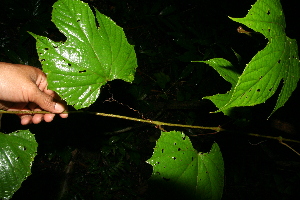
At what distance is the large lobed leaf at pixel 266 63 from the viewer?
674 millimetres

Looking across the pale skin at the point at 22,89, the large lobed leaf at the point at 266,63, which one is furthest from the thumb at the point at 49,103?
the large lobed leaf at the point at 266,63

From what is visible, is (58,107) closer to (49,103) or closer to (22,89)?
(49,103)

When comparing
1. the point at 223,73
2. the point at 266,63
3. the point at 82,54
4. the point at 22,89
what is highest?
the point at 266,63

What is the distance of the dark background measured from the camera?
2.96 m

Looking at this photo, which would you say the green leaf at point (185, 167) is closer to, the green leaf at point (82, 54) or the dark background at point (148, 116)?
the green leaf at point (82, 54)

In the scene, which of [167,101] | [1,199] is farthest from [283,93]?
[167,101]

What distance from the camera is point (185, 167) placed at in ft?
4.17

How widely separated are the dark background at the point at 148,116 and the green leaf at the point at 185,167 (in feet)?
5.58

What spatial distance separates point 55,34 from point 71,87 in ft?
8.71

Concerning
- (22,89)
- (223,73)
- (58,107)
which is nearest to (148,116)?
(58,107)

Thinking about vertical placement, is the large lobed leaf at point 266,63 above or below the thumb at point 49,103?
above

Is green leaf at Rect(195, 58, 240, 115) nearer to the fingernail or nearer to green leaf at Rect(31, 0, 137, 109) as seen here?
green leaf at Rect(31, 0, 137, 109)

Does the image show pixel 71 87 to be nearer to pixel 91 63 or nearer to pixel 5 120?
pixel 91 63

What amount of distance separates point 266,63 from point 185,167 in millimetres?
818
